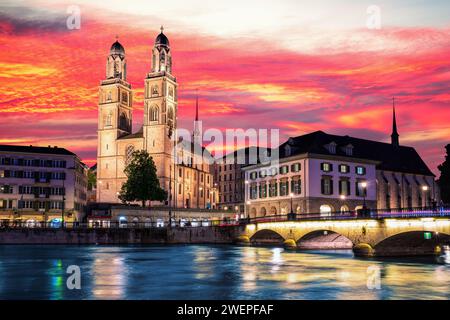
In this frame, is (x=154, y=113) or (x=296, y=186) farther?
(x=154, y=113)

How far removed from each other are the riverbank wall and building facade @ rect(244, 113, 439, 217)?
10791 mm

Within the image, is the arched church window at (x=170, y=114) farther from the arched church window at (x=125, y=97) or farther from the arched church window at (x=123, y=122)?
the arched church window at (x=125, y=97)

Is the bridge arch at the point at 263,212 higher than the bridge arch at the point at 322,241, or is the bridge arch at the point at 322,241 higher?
the bridge arch at the point at 263,212

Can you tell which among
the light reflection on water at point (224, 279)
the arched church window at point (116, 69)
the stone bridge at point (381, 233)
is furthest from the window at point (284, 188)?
the arched church window at point (116, 69)

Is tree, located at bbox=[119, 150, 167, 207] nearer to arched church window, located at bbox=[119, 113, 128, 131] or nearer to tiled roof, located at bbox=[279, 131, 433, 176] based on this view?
tiled roof, located at bbox=[279, 131, 433, 176]

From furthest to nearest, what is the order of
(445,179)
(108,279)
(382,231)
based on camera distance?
(445,179) < (382,231) < (108,279)

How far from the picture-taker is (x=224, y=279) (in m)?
41.6

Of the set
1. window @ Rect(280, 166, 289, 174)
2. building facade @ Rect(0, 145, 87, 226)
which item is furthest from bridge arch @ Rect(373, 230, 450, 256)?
building facade @ Rect(0, 145, 87, 226)

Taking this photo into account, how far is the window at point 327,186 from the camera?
9488cm

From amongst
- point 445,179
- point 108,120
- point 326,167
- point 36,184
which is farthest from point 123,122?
point 445,179

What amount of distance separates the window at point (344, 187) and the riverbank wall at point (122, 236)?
18.7m

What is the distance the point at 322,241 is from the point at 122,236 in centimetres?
3354

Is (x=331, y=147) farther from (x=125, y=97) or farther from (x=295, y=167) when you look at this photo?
(x=125, y=97)
